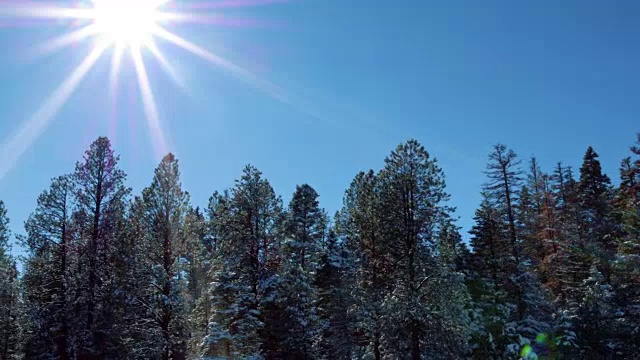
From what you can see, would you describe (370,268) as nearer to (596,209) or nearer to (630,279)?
(630,279)

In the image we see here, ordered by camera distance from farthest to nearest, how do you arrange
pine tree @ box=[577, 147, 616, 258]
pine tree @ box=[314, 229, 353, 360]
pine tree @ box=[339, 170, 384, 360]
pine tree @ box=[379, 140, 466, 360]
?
pine tree @ box=[577, 147, 616, 258]
pine tree @ box=[314, 229, 353, 360]
pine tree @ box=[339, 170, 384, 360]
pine tree @ box=[379, 140, 466, 360]

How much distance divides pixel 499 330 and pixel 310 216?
1563 centimetres

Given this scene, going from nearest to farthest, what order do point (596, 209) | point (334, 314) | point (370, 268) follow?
1. point (370, 268)
2. point (334, 314)
3. point (596, 209)

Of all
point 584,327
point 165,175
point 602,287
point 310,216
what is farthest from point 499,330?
point 165,175

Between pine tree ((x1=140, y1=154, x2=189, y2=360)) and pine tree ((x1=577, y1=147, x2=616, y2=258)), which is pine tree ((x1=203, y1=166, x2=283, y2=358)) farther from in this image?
pine tree ((x1=577, y1=147, x2=616, y2=258))

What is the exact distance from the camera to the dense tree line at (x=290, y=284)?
23.7m

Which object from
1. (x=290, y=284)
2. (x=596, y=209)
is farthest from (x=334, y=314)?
(x=596, y=209)

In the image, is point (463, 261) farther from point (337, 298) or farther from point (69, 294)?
point (69, 294)

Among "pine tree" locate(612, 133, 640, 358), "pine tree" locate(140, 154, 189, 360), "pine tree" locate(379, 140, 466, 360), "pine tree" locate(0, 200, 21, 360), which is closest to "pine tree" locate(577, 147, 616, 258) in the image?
"pine tree" locate(612, 133, 640, 358)

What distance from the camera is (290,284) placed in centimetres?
2817

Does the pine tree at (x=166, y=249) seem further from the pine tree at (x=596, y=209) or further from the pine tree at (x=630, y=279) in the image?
the pine tree at (x=596, y=209)

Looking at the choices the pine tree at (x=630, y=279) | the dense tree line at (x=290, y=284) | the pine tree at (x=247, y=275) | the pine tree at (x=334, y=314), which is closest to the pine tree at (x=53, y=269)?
the dense tree line at (x=290, y=284)

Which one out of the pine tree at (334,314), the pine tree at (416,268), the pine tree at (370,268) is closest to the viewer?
the pine tree at (416,268)

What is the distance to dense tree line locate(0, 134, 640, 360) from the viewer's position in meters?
23.7
